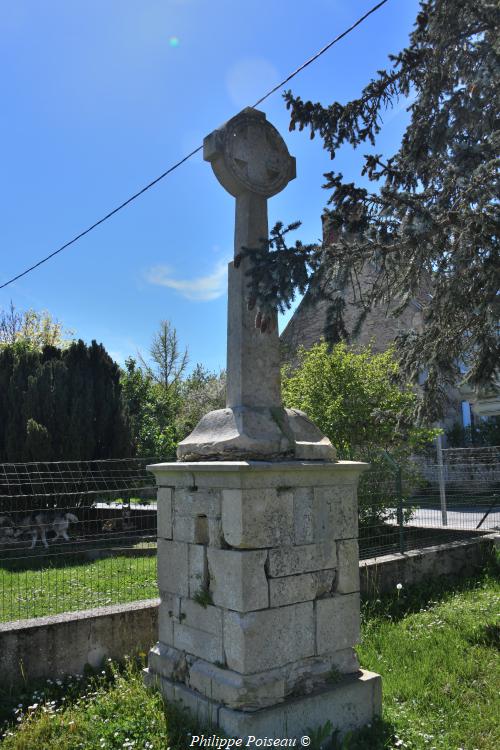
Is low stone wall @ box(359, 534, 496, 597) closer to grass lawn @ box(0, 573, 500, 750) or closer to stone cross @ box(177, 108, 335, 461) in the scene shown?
grass lawn @ box(0, 573, 500, 750)

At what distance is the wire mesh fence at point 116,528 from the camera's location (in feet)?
23.6

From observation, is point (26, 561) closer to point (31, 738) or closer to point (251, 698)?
point (31, 738)

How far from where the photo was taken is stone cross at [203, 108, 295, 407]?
160 inches

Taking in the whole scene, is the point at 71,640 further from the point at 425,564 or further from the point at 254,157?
the point at 425,564

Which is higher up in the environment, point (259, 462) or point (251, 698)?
point (259, 462)

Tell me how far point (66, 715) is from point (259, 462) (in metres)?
2.14

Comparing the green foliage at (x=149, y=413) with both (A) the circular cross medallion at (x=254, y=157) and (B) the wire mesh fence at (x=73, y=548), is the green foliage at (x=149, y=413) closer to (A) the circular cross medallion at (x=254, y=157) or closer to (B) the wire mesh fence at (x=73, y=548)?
(B) the wire mesh fence at (x=73, y=548)

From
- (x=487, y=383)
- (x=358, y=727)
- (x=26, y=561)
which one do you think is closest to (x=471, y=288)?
(x=487, y=383)

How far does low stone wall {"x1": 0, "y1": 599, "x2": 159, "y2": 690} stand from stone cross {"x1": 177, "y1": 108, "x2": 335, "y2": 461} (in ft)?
5.53

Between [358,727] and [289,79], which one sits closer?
[358,727]

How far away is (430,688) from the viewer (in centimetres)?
455

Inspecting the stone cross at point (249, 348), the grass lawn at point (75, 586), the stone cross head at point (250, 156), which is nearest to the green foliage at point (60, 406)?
the grass lawn at point (75, 586)

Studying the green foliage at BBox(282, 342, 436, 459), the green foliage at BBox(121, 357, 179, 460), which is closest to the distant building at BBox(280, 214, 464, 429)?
the green foliage at BBox(121, 357, 179, 460)

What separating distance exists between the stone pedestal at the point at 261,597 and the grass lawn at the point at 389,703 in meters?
0.20
